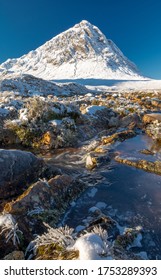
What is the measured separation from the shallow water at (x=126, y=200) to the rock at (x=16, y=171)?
1.70 metres

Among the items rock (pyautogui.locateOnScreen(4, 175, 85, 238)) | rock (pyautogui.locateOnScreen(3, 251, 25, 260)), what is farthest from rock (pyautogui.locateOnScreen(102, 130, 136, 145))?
rock (pyautogui.locateOnScreen(3, 251, 25, 260))

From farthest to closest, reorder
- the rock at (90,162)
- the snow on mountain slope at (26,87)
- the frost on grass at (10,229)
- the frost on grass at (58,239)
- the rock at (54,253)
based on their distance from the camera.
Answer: the snow on mountain slope at (26,87) → the rock at (90,162) → the frost on grass at (10,229) → the frost on grass at (58,239) → the rock at (54,253)

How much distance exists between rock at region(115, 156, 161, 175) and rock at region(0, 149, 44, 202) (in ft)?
11.6

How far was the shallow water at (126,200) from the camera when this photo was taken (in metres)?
5.74

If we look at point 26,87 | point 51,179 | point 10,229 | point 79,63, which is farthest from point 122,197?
point 79,63

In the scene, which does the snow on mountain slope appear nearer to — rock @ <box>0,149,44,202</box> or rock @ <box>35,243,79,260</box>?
rock @ <box>0,149,44,202</box>

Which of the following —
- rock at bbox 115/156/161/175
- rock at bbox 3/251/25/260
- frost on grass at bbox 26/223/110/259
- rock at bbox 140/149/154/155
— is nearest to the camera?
frost on grass at bbox 26/223/110/259

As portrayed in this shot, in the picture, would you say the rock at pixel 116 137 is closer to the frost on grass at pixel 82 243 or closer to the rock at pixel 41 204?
the rock at pixel 41 204

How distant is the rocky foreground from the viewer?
13.9 ft

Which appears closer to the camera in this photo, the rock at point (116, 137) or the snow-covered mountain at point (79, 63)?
the rock at point (116, 137)

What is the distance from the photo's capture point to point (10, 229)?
4688 mm

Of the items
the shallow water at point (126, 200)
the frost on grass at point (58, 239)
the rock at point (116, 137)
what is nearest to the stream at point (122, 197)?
→ the shallow water at point (126, 200)

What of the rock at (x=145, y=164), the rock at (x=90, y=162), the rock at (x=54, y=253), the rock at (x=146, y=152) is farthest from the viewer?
the rock at (x=146, y=152)
